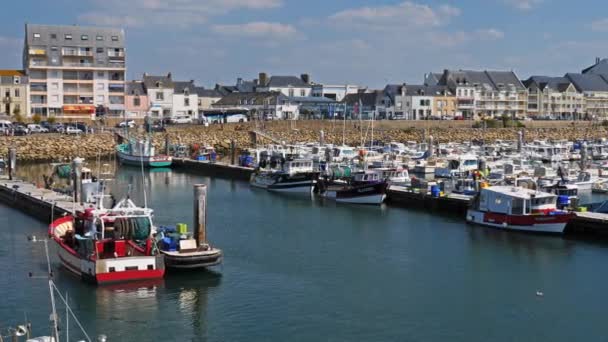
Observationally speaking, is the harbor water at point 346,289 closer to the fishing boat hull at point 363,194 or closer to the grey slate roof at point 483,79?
the fishing boat hull at point 363,194

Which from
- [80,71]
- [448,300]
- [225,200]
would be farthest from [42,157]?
[448,300]

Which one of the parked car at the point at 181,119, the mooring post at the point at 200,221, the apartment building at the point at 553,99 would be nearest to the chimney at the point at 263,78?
the parked car at the point at 181,119

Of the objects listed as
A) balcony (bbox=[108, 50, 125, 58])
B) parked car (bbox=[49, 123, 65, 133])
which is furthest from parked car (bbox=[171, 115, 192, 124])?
parked car (bbox=[49, 123, 65, 133])

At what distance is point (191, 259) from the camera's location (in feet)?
88.3

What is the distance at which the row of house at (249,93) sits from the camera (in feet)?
306

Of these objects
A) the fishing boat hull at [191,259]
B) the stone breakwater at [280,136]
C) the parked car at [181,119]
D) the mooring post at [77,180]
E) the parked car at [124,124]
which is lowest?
the fishing boat hull at [191,259]

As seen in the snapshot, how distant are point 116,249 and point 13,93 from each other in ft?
235

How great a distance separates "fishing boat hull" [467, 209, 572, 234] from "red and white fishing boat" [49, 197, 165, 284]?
17135mm

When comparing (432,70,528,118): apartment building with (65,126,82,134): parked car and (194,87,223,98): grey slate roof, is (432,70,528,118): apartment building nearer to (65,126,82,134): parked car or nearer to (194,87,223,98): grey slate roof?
(194,87,223,98): grey slate roof

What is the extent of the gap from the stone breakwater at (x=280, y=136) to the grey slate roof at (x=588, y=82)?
17.1 meters

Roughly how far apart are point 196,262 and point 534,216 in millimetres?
16135

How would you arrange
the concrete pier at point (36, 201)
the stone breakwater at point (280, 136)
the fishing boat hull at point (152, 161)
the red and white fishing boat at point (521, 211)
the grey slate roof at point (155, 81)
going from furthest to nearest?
the grey slate roof at point (155, 81), the stone breakwater at point (280, 136), the fishing boat hull at point (152, 161), the concrete pier at point (36, 201), the red and white fishing boat at point (521, 211)

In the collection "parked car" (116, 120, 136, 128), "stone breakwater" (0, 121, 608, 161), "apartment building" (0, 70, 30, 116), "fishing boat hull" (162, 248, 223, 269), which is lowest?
"fishing boat hull" (162, 248, 223, 269)

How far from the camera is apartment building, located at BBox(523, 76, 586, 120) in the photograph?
127188 millimetres
